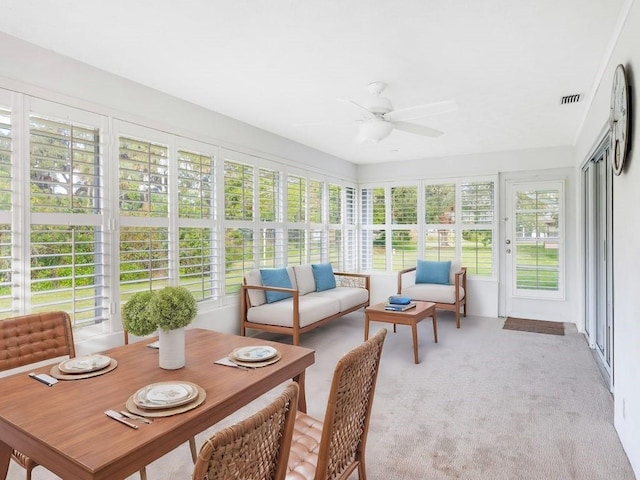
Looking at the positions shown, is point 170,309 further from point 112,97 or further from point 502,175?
point 502,175

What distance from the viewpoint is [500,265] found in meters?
6.12

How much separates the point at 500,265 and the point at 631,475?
4.27m

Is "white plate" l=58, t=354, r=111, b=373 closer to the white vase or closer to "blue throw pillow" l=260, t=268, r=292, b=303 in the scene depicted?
the white vase

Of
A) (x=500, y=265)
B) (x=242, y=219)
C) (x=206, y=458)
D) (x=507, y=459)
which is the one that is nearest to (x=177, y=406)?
(x=206, y=458)

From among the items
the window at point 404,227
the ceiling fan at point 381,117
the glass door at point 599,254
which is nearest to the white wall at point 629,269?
the glass door at point 599,254

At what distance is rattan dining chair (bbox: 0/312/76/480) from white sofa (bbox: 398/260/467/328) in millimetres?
4430

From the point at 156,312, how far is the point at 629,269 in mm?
2422

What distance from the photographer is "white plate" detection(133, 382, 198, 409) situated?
136 centimetres

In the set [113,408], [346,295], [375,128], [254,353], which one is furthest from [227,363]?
[346,295]

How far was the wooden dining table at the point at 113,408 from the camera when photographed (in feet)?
3.65

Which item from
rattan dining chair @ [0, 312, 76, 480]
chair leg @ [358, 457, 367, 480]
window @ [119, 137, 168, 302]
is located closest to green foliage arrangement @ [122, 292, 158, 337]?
rattan dining chair @ [0, 312, 76, 480]

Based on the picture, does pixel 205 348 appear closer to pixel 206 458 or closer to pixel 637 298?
pixel 206 458

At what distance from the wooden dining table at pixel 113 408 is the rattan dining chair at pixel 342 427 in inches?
11.4

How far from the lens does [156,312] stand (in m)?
1.69
